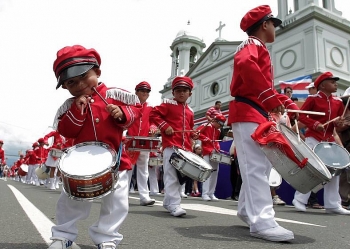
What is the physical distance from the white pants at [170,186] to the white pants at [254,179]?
5.21 feet

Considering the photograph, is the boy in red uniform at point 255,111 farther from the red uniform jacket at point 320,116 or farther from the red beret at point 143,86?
the red beret at point 143,86

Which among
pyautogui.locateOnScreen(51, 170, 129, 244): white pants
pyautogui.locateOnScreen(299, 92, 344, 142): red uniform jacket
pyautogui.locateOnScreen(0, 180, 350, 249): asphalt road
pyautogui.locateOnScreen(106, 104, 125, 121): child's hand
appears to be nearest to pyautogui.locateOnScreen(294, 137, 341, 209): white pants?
pyautogui.locateOnScreen(299, 92, 344, 142): red uniform jacket

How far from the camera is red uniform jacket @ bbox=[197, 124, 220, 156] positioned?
8.48m

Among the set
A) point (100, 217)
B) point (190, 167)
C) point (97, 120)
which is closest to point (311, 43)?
point (190, 167)

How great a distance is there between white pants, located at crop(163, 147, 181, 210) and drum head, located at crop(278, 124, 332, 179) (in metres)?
1.92

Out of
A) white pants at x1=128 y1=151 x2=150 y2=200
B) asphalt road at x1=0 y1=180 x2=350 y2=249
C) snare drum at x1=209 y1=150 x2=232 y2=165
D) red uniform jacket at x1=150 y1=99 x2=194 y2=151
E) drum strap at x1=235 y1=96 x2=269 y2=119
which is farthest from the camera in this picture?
snare drum at x1=209 y1=150 x2=232 y2=165

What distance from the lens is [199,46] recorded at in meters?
36.8

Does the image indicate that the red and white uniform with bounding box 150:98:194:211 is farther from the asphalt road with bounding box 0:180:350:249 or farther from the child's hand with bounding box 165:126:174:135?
the asphalt road with bounding box 0:180:350:249

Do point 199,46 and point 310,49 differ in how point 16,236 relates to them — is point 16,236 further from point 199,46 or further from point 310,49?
point 199,46

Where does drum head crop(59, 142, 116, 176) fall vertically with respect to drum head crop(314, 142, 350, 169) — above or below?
below

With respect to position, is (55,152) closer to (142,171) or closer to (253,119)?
(142,171)

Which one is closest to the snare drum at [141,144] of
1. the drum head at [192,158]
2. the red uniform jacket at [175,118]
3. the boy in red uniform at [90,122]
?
the red uniform jacket at [175,118]

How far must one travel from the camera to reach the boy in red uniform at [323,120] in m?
5.15

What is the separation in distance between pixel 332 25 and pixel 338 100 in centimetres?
2028
